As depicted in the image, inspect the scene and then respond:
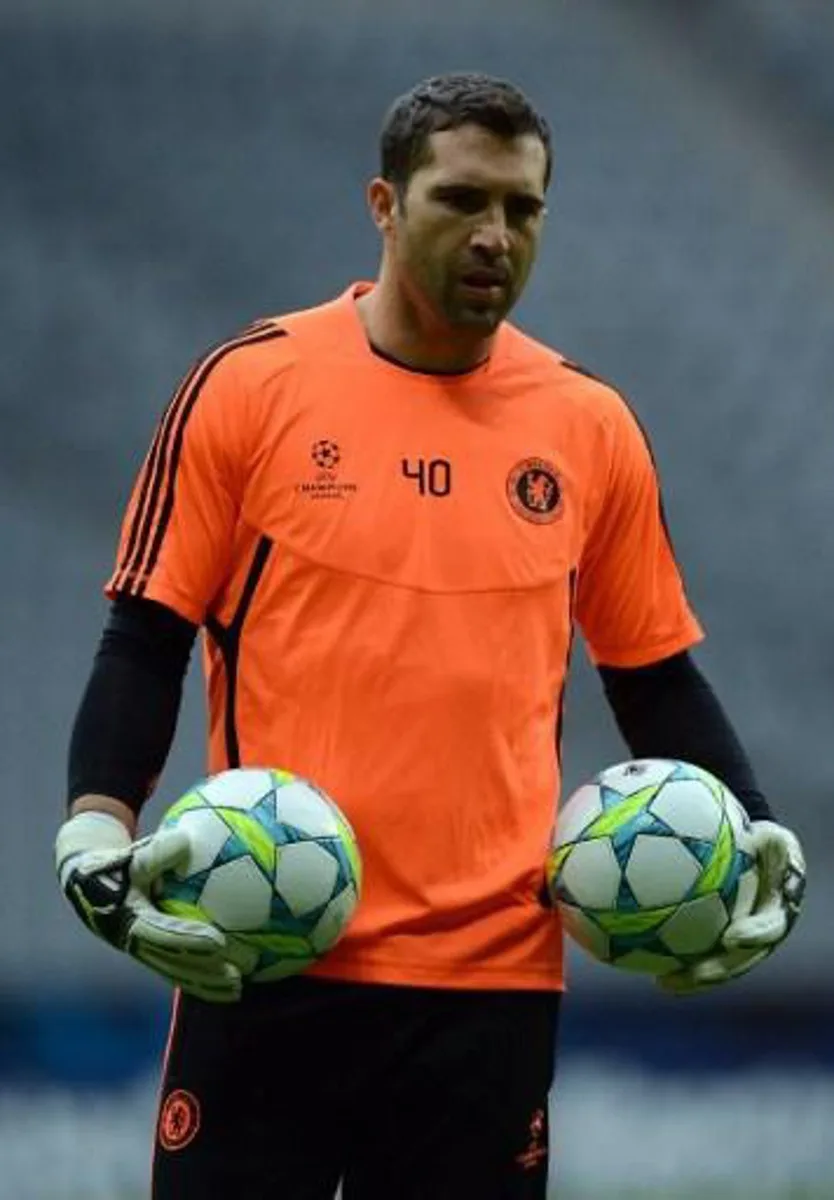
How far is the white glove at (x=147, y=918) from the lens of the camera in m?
2.86

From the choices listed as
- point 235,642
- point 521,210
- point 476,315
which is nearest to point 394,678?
point 235,642

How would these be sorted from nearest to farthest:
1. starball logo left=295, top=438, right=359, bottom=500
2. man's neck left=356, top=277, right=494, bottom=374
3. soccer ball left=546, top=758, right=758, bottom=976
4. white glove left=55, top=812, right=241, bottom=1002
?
white glove left=55, top=812, right=241, bottom=1002 → soccer ball left=546, top=758, right=758, bottom=976 → starball logo left=295, top=438, right=359, bottom=500 → man's neck left=356, top=277, right=494, bottom=374

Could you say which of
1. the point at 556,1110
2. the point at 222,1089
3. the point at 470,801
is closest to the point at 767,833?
the point at 470,801

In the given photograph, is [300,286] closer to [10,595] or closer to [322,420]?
[10,595]

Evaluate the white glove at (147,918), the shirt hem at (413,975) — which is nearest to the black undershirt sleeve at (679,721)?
the shirt hem at (413,975)

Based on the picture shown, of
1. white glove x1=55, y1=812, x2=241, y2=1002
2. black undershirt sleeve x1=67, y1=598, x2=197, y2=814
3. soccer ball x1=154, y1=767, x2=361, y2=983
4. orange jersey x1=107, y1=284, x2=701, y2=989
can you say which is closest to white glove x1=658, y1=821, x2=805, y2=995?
orange jersey x1=107, y1=284, x2=701, y2=989

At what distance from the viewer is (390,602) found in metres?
3.10

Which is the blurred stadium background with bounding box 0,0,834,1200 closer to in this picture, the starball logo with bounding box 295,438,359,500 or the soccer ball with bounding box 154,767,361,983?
the starball logo with bounding box 295,438,359,500

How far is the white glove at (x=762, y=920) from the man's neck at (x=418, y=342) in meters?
0.62

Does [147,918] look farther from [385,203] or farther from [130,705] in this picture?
[385,203]

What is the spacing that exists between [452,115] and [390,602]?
0.55 meters

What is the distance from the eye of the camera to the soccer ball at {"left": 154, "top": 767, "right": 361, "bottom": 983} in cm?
288

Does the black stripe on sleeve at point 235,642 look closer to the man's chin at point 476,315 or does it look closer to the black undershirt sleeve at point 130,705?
the black undershirt sleeve at point 130,705

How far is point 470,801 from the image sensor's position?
3.10 m
